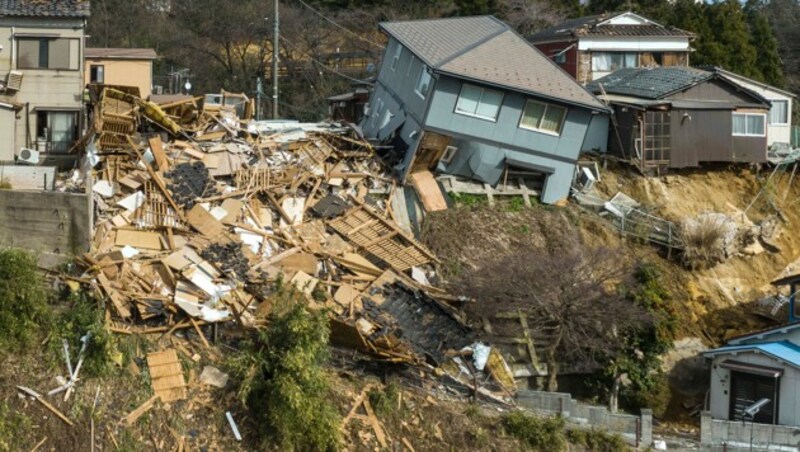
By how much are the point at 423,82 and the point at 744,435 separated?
35.2ft

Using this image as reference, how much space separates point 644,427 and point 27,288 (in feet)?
35.5

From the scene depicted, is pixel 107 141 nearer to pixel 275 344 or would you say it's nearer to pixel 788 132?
pixel 275 344

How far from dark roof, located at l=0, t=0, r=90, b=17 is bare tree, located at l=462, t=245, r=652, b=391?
10.8m

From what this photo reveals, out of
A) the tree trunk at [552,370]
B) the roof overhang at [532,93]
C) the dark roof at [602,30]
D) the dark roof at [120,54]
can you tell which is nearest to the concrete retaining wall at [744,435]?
the tree trunk at [552,370]

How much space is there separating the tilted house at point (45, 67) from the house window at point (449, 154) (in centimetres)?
806

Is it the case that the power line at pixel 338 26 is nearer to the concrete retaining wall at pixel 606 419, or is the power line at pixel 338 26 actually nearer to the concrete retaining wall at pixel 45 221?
the concrete retaining wall at pixel 45 221

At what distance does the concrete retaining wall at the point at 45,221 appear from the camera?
21.3m

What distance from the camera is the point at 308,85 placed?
1564 inches

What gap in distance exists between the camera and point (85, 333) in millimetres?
19500

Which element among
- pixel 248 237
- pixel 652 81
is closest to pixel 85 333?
pixel 248 237

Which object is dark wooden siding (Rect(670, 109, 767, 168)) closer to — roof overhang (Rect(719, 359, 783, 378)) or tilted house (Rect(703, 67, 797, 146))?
tilted house (Rect(703, 67, 797, 146))

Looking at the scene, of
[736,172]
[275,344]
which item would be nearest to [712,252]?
[736,172]

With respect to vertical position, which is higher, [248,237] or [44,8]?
[44,8]

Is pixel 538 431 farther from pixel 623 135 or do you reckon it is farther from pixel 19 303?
pixel 623 135
